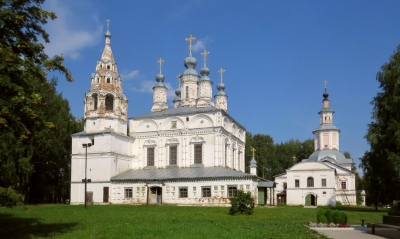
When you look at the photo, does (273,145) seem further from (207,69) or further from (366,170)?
(366,170)

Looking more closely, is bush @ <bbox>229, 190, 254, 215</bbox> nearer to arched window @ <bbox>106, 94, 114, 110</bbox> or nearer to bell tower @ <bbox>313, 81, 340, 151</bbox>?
arched window @ <bbox>106, 94, 114, 110</bbox>

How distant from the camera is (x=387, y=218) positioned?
13.1 meters

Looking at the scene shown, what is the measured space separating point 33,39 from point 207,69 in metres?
34.5

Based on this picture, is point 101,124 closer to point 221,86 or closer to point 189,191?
point 189,191

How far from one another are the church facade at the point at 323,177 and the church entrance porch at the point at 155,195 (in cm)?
1418

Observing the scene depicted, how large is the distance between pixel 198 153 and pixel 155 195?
5346mm

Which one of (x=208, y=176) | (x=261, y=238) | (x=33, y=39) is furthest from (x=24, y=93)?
(x=208, y=176)

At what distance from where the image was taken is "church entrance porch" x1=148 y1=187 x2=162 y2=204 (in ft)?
118

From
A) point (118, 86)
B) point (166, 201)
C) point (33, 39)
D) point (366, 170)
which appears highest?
point (118, 86)

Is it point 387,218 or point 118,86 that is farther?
point 118,86

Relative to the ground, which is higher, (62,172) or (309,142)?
(309,142)

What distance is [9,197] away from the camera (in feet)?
37.3

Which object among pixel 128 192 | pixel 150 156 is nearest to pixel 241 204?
pixel 128 192

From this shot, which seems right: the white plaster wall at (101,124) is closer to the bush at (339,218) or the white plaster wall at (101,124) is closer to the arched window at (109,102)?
the arched window at (109,102)
